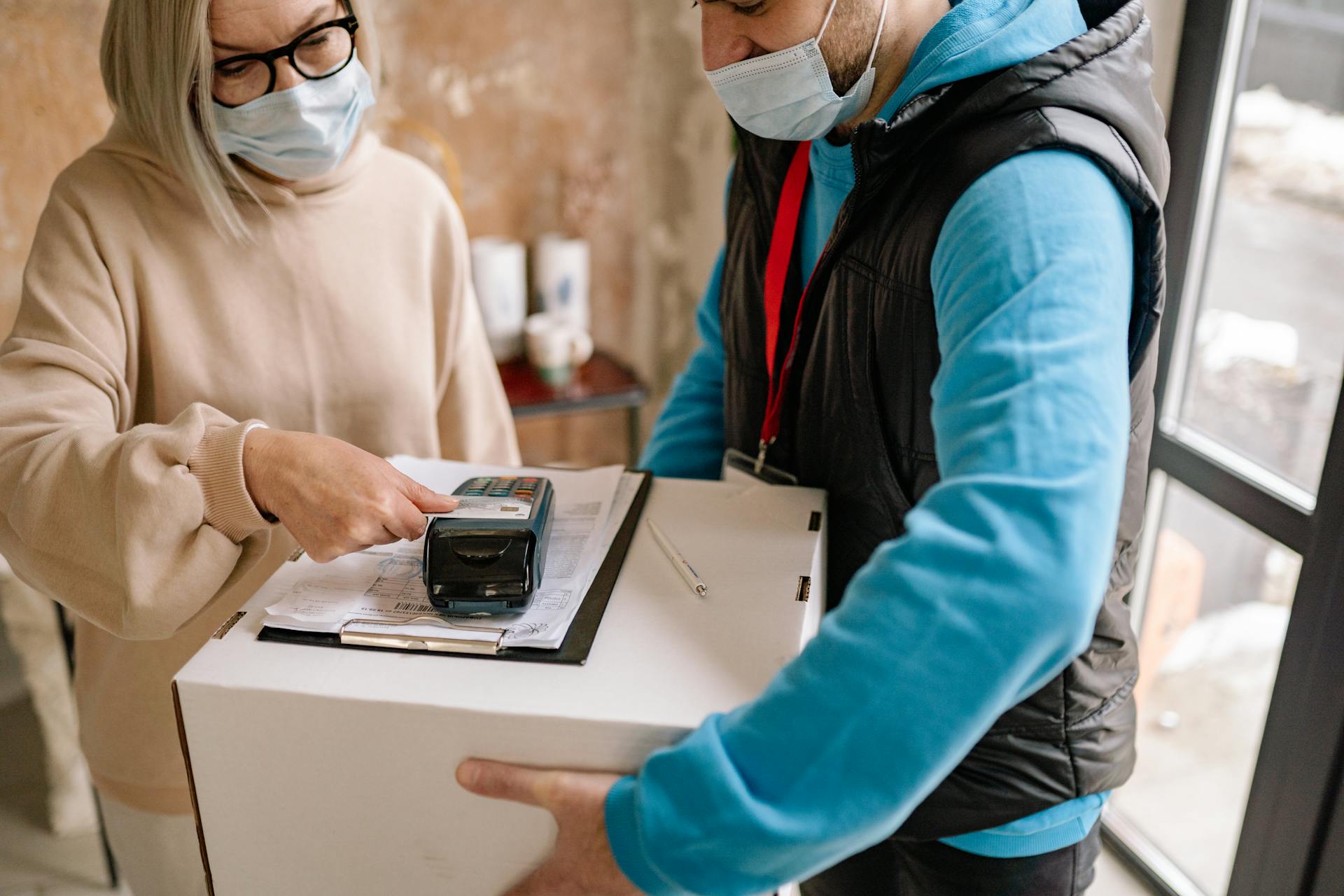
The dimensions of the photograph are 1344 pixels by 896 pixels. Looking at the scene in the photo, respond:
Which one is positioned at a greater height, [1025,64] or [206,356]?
[1025,64]

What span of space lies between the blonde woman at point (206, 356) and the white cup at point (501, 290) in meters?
1.01

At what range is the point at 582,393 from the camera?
2.23 meters

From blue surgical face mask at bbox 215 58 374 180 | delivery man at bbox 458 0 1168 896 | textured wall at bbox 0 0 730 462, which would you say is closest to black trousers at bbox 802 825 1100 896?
delivery man at bbox 458 0 1168 896

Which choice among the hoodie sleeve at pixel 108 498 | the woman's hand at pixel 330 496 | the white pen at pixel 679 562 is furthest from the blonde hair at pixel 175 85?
the white pen at pixel 679 562

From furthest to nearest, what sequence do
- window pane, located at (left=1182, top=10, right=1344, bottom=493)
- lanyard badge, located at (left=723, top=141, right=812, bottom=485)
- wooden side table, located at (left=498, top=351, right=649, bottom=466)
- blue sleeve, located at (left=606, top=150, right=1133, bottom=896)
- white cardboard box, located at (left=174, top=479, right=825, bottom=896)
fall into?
wooden side table, located at (left=498, top=351, right=649, bottom=466), window pane, located at (left=1182, top=10, right=1344, bottom=493), lanyard badge, located at (left=723, top=141, right=812, bottom=485), white cardboard box, located at (left=174, top=479, right=825, bottom=896), blue sleeve, located at (left=606, top=150, right=1133, bottom=896)

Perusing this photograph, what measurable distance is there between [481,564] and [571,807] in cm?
20

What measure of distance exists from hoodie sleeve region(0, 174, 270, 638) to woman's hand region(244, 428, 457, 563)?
2 cm

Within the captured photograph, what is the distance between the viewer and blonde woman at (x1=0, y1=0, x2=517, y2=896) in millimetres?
846

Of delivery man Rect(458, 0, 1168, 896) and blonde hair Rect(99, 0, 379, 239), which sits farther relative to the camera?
blonde hair Rect(99, 0, 379, 239)

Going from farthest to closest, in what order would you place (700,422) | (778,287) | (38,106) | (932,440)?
(38,106) → (700,422) → (778,287) → (932,440)

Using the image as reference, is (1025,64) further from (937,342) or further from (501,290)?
(501,290)

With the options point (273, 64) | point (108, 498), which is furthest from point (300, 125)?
point (108, 498)

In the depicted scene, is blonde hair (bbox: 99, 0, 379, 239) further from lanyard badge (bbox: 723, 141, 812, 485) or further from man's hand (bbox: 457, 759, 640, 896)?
man's hand (bbox: 457, 759, 640, 896)

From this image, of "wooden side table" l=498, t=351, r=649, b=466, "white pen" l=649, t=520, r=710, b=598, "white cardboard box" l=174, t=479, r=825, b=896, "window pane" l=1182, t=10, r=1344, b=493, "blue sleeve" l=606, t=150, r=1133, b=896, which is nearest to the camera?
"blue sleeve" l=606, t=150, r=1133, b=896
